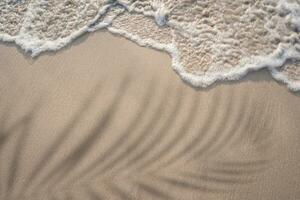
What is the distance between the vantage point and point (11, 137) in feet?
4.75

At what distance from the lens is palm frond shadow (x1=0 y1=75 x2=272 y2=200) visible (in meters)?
1.32

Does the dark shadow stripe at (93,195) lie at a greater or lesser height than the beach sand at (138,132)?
lesser

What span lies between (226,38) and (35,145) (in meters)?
0.80

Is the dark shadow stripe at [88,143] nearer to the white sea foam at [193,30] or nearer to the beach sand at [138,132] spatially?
the beach sand at [138,132]

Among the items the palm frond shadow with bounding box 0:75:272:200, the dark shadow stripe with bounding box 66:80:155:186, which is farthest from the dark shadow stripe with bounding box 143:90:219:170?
the dark shadow stripe with bounding box 66:80:155:186

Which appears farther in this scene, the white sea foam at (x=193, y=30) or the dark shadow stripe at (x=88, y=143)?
the white sea foam at (x=193, y=30)

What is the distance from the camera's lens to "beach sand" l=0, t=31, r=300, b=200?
4.33 feet

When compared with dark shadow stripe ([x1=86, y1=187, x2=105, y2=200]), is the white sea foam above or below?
above

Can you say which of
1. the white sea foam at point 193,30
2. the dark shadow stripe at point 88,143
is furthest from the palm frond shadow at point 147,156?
the white sea foam at point 193,30

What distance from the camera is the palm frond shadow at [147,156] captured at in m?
1.32

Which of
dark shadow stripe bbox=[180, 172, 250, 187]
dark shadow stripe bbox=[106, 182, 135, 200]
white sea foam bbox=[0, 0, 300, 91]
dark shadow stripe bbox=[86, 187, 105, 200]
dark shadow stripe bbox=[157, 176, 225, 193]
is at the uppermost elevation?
white sea foam bbox=[0, 0, 300, 91]

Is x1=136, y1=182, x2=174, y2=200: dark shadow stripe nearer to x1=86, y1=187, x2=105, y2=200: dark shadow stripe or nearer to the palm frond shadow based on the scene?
the palm frond shadow

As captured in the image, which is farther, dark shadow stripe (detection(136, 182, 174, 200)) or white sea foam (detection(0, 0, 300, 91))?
white sea foam (detection(0, 0, 300, 91))

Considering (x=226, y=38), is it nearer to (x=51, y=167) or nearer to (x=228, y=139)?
(x=228, y=139)
